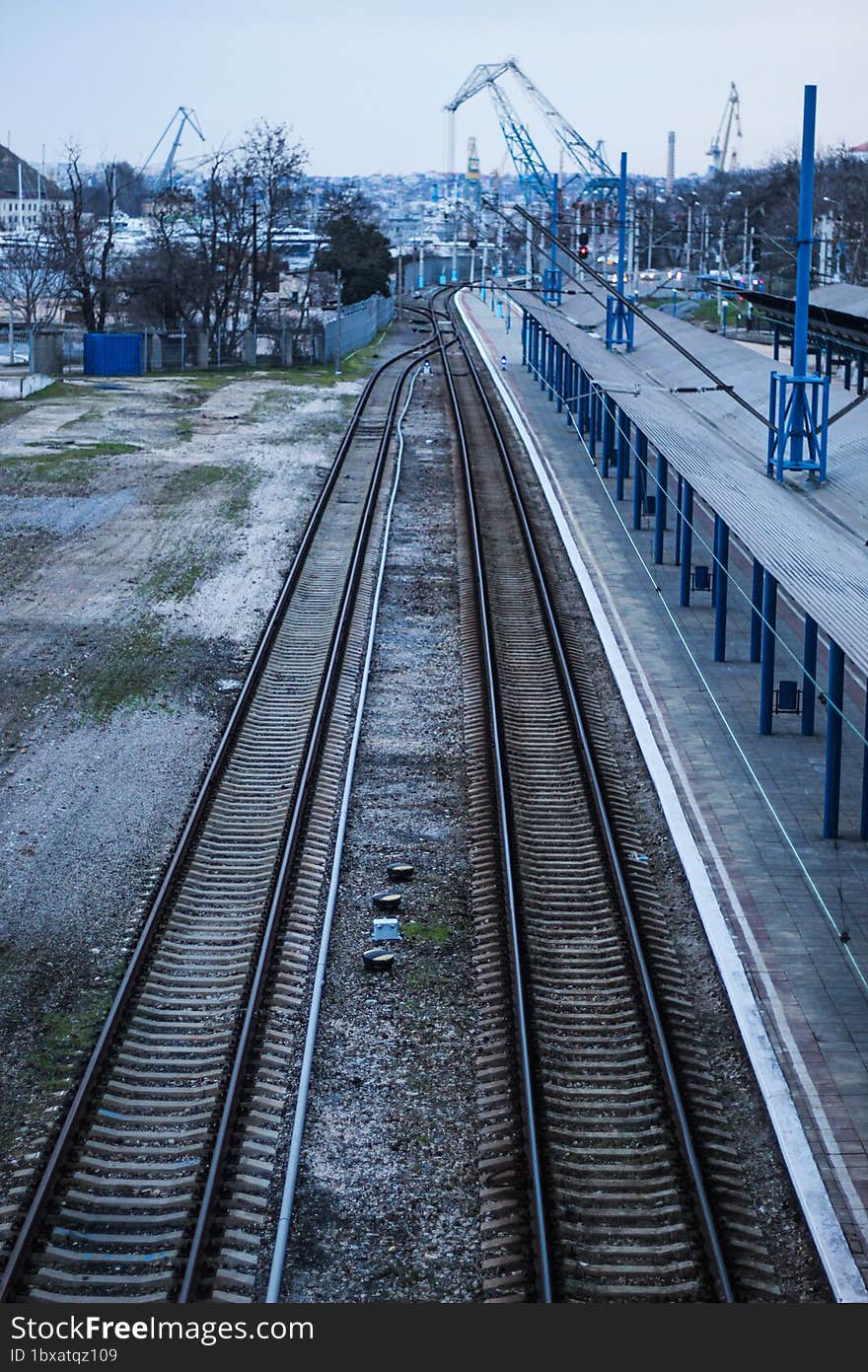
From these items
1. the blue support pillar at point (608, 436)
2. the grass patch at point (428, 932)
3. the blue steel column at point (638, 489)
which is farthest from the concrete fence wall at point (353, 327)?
the grass patch at point (428, 932)

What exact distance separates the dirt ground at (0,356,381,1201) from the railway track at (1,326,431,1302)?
282mm

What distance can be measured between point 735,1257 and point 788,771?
732 cm

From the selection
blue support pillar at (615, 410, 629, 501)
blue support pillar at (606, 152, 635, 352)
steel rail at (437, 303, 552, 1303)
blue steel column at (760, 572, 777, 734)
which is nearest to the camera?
steel rail at (437, 303, 552, 1303)

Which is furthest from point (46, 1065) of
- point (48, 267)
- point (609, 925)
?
point (48, 267)

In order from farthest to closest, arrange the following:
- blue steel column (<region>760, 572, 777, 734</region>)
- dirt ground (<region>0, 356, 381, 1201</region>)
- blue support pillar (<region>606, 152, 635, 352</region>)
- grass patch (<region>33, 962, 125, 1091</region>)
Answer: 1. blue support pillar (<region>606, 152, 635, 352</region>)
2. blue steel column (<region>760, 572, 777, 734</region>)
3. dirt ground (<region>0, 356, 381, 1201</region>)
4. grass patch (<region>33, 962, 125, 1091</region>)

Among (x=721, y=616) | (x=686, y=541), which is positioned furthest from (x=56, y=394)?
(x=721, y=616)

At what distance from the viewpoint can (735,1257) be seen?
7711 millimetres

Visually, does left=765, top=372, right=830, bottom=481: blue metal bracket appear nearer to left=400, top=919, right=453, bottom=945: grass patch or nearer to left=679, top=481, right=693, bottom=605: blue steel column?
left=679, top=481, right=693, bottom=605: blue steel column

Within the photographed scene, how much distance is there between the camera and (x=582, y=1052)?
9742 millimetres

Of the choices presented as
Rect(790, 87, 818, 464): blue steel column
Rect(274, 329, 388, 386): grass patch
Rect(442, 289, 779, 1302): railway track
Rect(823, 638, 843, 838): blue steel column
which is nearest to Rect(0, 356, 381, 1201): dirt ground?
Rect(442, 289, 779, 1302): railway track

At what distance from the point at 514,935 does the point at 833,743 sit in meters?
3.33

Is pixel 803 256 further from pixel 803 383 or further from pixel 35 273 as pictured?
pixel 35 273

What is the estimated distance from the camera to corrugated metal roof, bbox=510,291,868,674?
1288 cm

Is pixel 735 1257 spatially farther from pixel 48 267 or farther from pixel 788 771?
pixel 48 267
